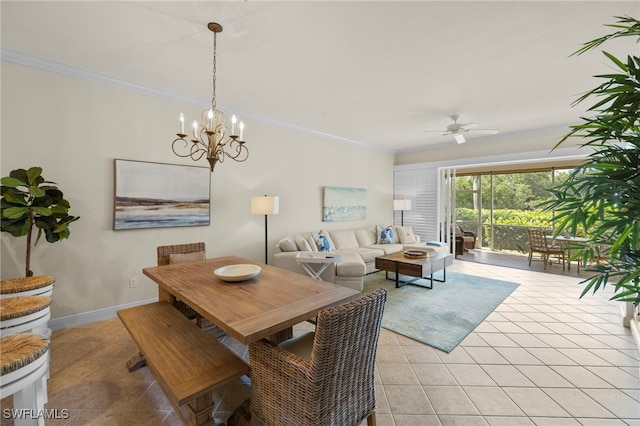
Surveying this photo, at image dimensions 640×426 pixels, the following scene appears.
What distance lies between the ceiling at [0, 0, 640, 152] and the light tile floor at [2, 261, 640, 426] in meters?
2.77

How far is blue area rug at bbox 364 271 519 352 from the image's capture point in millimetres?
2830

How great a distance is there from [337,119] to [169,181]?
107 inches

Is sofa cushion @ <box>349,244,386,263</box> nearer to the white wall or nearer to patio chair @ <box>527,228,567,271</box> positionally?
the white wall

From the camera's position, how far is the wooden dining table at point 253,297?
1370 millimetres

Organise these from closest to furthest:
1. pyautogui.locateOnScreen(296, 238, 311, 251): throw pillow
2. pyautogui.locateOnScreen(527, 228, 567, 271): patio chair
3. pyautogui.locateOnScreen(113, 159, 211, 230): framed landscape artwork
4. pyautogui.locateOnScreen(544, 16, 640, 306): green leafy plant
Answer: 1. pyautogui.locateOnScreen(544, 16, 640, 306): green leafy plant
2. pyautogui.locateOnScreen(113, 159, 211, 230): framed landscape artwork
3. pyautogui.locateOnScreen(296, 238, 311, 251): throw pillow
4. pyautogui.locateOnScreen(527, 228, 567, 271): patio chair

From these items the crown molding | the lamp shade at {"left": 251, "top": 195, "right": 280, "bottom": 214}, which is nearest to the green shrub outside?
the lamp shade at {"left": 251, "top": 195, "right": 280, "bottom": 214}

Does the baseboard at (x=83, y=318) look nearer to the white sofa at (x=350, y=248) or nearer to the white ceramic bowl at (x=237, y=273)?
the white ceramic bowl at (x=237, y=273)

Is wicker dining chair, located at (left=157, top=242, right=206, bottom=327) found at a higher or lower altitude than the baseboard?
higher

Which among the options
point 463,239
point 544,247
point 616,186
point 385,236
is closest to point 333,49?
point 616,186

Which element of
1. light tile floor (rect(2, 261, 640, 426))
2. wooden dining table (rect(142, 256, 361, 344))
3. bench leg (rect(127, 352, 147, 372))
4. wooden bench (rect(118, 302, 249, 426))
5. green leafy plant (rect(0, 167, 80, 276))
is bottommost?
light tile floor (rect(2, 261, 640, 426))

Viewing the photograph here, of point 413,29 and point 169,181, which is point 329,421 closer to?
point 413,29

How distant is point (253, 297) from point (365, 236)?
437 cm

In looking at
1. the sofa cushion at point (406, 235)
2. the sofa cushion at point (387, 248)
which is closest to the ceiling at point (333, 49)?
the sofa cushion at point (387, 248)

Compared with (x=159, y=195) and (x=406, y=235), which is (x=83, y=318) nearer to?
(x=159, y=195)
